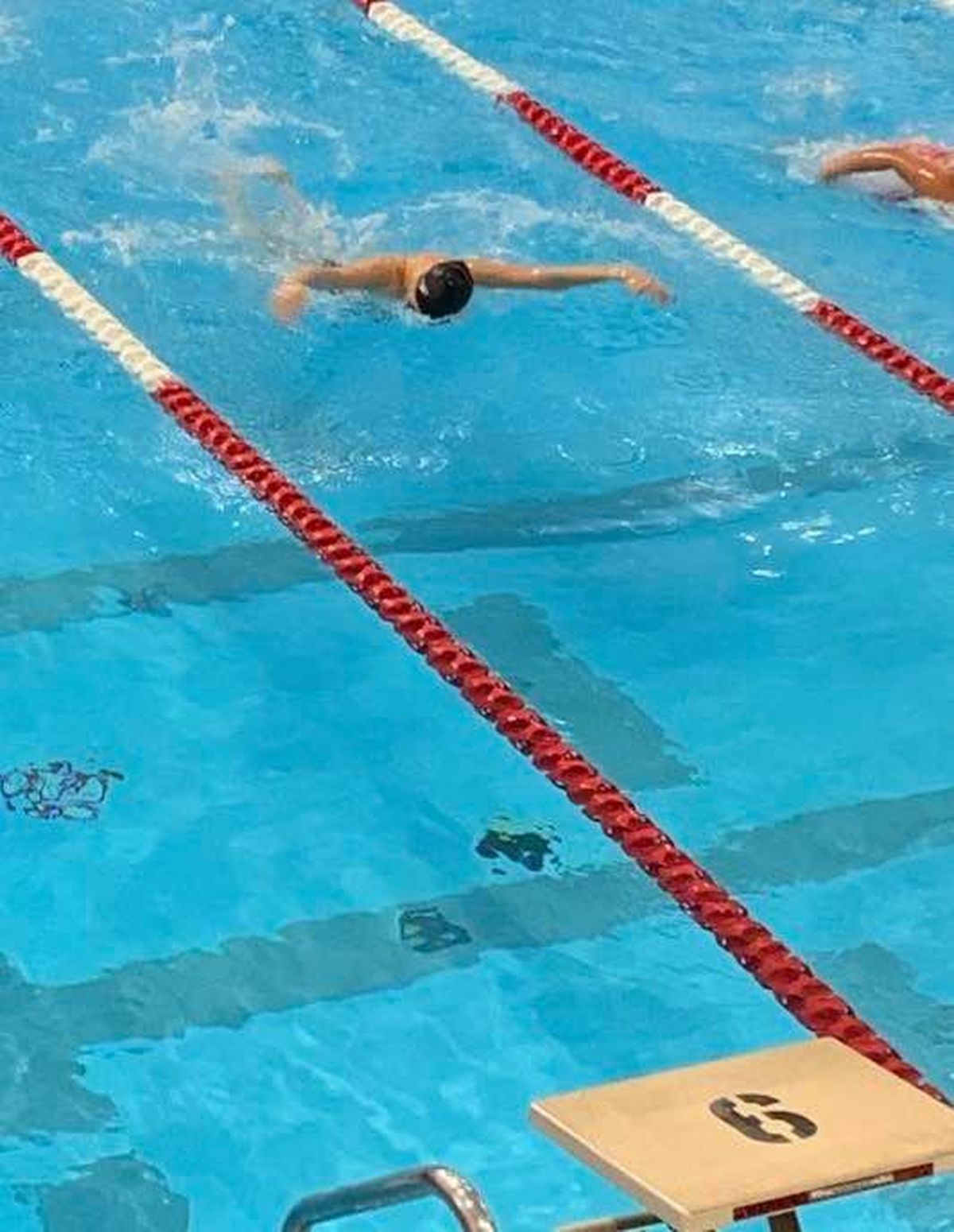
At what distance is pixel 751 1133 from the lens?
217 centimetres

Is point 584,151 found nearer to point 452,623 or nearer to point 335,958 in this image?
point 452,623

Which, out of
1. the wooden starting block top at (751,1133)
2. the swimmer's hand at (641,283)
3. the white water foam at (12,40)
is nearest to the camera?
the wooden starting block top at (751,1133)

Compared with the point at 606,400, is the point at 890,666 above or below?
below

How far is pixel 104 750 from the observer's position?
15.5 ft

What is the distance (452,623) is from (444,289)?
36.2 inches

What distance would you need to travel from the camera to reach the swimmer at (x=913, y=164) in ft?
22.5

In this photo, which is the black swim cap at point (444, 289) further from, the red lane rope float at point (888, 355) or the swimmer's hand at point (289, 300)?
the red lane rope float at point (888, 355)

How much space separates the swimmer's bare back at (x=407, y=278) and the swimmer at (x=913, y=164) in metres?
1.07

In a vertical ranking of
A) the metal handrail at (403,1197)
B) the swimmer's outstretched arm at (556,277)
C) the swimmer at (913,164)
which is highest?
the swimmer at (913,164)

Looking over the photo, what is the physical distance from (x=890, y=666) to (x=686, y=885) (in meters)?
1.86

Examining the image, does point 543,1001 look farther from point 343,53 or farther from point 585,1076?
point 343,53

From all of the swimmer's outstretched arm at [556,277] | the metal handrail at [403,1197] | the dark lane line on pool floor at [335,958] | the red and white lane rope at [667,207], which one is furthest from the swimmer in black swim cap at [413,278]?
the metal handrail at [403,1197]

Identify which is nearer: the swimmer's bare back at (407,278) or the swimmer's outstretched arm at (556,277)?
the swimmer's bare back at (407,278)

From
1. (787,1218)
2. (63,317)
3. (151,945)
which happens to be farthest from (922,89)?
(787,1218)
